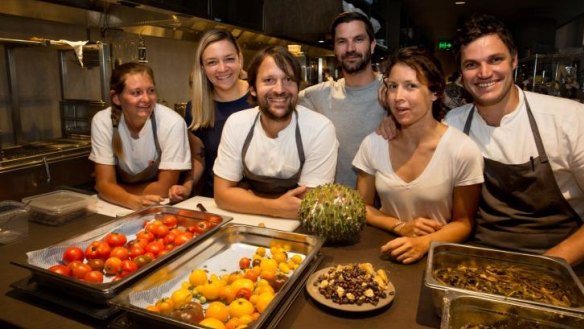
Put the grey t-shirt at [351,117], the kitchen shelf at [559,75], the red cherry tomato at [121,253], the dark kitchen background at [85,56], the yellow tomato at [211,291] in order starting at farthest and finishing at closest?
the kitchen shelf at [559,75] < the dark kitchen background at [85,56] < the grey t-shirt at [351,117] < the red cherry tomato at [121,253] < the yellow tomato at [211,291]

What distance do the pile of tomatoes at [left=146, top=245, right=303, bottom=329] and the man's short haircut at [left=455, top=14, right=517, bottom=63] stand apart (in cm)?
138

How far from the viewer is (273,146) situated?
90.9 inches

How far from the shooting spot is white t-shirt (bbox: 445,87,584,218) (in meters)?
1.86

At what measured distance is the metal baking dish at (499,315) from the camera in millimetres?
1108

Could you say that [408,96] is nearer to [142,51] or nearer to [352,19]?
[352,19]

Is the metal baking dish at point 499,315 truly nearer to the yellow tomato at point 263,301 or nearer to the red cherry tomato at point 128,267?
the yellow tomato at point 263,301

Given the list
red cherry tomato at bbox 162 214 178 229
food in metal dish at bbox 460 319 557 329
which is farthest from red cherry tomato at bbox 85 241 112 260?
food in metal dish at bbox 460 319 557 329

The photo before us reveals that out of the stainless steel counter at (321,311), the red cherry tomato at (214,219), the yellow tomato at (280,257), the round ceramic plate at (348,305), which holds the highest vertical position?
the red cherry tomato at (214,219)

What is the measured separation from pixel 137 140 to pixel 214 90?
2.21ft

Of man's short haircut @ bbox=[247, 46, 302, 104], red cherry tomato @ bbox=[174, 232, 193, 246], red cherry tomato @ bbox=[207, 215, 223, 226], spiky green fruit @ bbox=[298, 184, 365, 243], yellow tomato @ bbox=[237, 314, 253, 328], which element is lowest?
yellow tomato @ bbox=[237, 314, 253, 328]

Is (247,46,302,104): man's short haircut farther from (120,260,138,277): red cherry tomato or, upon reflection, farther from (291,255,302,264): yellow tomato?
(120,260,138,277): red cherry tomato

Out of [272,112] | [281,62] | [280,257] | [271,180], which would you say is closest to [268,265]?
[280,257]

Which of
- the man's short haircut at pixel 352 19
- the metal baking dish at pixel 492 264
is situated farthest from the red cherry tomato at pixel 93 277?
the man's short haircut at pixel 352 19

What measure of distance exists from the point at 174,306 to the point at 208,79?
1951 mm
